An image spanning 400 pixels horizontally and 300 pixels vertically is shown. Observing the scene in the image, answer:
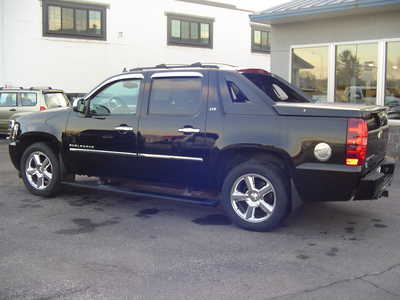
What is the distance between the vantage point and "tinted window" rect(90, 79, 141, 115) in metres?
6.54

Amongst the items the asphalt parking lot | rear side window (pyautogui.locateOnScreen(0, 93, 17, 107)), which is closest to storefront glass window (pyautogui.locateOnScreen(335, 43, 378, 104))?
the asphalt parking lot

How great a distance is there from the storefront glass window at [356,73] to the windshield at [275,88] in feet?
16.8

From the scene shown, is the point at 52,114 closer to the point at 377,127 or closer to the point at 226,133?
the point at 226,133

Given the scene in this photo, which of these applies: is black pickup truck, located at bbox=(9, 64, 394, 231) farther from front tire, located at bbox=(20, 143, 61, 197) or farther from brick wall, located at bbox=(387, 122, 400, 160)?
brick wall, located at bbox=(387, 122, 400, 160)

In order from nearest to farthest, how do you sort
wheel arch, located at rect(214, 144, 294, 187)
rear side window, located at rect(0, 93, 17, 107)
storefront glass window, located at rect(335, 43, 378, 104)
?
wheel arch, located at rect(214, 144, 294, 187)
storefront glass window, located at rect(335, 43, 378, 104)
rear side window, located at rect(0, 93, 17, 107)

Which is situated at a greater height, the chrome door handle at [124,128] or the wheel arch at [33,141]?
the chrome door handle at [124,128]

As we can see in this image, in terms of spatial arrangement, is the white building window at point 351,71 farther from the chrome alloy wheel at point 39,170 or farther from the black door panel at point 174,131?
the chrome alloy wheel at point 39,170

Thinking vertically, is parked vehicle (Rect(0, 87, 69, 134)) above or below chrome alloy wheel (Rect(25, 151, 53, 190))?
above

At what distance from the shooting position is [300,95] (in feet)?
22.7

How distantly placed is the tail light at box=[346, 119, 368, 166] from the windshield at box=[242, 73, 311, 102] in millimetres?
1184

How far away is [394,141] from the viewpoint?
10.9 m

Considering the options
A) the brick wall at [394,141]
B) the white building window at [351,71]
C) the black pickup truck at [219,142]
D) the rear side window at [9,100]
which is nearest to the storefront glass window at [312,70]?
the white building window at [351,71]

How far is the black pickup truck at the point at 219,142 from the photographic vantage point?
17.4 feet

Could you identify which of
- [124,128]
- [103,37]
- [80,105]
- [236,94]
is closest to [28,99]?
[103,37]
